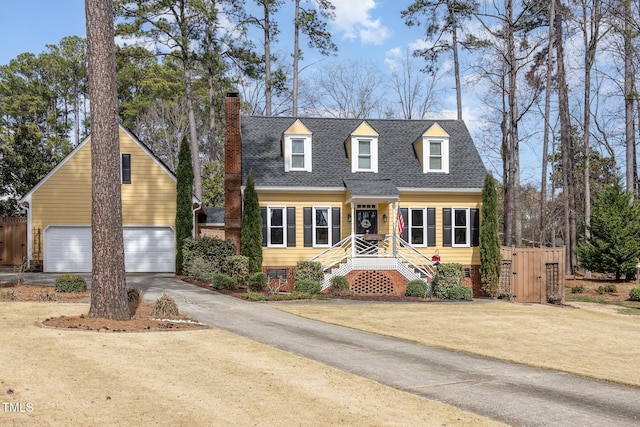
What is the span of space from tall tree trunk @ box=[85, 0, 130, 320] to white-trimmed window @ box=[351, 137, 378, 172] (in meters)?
15.3

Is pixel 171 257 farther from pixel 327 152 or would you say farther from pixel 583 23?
pixel 583 23

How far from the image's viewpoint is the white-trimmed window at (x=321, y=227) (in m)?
26.1

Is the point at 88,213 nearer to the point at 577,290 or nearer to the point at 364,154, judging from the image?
the point at 364,154

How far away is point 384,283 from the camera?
24.3 metres

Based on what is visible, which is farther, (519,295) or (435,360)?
(519,295)

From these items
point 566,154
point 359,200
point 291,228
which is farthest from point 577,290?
point 291,228

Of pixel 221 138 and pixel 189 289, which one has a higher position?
pixel 221 138

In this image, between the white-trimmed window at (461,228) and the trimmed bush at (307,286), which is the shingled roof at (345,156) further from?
the trimmed bush at (307,286)

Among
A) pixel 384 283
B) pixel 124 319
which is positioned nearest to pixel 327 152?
pixel 384 283

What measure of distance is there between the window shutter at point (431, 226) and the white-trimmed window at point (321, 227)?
14.0ft

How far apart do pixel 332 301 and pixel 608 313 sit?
9351 millimetres

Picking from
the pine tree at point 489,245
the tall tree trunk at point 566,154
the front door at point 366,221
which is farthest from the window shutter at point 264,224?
the tall tree trunk at point 566,154

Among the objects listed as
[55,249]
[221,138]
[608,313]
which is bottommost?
[608,313]

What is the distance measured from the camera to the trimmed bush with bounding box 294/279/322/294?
22281 mm
